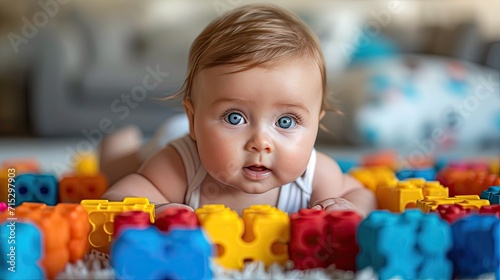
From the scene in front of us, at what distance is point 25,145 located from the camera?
2.69m

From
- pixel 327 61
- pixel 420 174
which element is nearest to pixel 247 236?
pixel 420 174

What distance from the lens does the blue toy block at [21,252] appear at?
68cm

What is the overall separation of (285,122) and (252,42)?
119 millimetres

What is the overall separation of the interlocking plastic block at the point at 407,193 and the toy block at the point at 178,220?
38 centimetres

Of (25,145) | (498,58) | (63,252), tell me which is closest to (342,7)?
(498,58)

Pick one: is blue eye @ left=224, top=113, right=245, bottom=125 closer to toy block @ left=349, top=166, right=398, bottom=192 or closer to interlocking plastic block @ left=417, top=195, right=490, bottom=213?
interlocking plastic block @ left=417, top=195, right=490, bottom=213

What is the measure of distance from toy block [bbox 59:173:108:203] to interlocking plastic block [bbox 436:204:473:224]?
0.61 meters

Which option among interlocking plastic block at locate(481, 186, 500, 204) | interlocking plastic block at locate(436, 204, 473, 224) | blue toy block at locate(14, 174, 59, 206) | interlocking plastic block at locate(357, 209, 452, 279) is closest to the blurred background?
blue toy block at locate(14, 174, 59, 206)

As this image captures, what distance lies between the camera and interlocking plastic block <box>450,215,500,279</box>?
711 millimetres

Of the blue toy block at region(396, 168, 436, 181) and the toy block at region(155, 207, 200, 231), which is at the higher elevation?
the blue toy block at region(396, 168, 436, 181)

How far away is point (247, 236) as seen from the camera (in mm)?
805

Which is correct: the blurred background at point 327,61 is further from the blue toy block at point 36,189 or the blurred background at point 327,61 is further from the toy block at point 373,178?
the blue toy block at point 36,189

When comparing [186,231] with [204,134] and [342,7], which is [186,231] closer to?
[204,134]

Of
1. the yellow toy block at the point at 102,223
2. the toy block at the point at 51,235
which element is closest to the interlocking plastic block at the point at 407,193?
the yellow toy block at the point at 102,223
